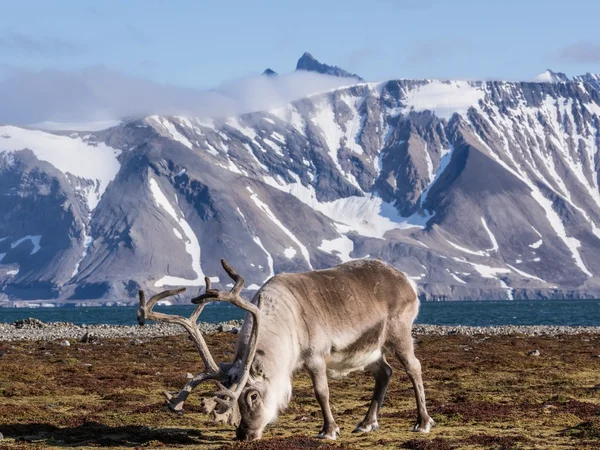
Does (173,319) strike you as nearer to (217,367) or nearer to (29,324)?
(217,367)

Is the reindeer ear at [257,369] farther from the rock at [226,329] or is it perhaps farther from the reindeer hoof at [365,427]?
the rock at [226,329]

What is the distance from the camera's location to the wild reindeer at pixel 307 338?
17859 mm

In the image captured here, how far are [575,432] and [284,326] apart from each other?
6.49 metres

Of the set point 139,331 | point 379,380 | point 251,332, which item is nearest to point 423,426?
point 379,380

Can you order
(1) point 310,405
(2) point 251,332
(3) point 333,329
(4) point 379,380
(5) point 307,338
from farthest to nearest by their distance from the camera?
(1) point 310,405, (4) point 379,380, (3) point 333,329, (5) point 307,338, (2) point 251,332

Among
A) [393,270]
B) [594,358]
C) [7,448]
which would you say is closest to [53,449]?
[7,448]

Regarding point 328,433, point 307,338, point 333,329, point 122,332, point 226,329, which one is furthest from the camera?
point 122,332

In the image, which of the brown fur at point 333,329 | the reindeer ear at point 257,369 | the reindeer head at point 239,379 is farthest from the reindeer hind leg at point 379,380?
the reindeer ear at point 257,369

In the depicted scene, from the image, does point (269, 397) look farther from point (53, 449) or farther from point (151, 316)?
point (53, 449)

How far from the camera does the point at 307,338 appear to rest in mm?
19391

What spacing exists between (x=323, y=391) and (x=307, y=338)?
3.48 ft

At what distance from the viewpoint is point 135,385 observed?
100 feet

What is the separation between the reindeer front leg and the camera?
63.3 ft

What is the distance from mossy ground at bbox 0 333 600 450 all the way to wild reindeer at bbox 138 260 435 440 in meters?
0.73
